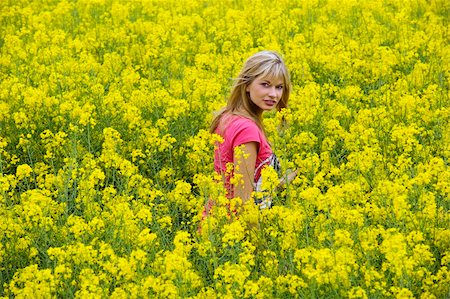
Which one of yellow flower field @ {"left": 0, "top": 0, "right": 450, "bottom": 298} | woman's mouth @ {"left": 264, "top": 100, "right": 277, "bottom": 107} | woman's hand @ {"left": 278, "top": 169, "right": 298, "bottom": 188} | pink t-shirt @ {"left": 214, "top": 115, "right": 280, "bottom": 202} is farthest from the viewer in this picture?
woman's mouth @ {"left": 264, "top": 100, "right": 277, "bottom": 107}

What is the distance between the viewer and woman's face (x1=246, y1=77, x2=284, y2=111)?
5.79m

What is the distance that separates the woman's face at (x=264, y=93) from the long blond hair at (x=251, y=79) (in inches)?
1.3

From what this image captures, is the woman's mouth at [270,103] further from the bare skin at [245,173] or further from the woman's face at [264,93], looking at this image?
the bare skin at [245,173]

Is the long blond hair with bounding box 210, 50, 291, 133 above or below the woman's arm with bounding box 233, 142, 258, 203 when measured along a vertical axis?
above

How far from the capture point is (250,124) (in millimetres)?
5609

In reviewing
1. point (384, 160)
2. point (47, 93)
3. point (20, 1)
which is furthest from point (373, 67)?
point (20, 1)

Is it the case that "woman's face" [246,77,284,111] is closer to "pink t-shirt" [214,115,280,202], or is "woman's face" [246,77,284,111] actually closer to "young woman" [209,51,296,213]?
"young woman" [209,51,296,213]

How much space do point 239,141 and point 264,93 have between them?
1.42ft

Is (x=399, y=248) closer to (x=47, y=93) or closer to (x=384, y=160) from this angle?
(x=384, y=160)

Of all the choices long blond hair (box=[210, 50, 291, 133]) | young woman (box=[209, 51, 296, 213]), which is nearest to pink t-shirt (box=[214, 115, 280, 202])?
young woman (box=[209, 51, 296, 213])

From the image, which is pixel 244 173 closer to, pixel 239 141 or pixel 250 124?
pixel 239 141

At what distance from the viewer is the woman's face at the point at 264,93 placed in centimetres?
579

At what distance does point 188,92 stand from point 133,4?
382 cm

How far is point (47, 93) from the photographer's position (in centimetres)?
773
